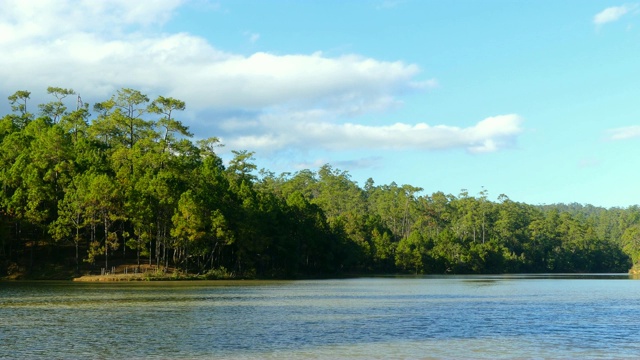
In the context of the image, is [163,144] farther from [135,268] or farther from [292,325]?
[292,325]

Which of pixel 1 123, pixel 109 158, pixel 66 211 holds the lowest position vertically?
pixel 66 211

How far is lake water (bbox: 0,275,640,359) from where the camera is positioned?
28.4 meters

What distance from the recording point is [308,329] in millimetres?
36500

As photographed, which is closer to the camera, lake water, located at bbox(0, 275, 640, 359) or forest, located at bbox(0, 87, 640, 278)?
lake water, located at bbox(0, 275, 640, 359)

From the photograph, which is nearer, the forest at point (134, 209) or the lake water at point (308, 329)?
the lake water at point (308, 329)

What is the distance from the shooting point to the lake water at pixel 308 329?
93.3 feet

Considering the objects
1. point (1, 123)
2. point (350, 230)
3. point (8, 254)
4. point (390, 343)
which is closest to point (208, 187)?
point (8, 254)

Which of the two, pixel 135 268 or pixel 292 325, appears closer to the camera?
pixel 292 325

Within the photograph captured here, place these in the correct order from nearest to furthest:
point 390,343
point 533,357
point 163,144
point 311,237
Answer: point 533,357, point 390,343, point 163,144, point 311,237

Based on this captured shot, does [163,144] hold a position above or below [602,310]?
above

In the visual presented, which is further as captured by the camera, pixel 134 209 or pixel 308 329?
pixel 134 209

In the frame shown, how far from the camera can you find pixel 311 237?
457ft

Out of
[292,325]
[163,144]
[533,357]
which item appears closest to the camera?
[533,357]

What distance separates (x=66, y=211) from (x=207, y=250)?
21.2 m
